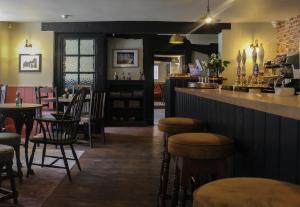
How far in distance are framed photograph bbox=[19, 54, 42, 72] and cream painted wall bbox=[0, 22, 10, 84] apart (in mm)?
312

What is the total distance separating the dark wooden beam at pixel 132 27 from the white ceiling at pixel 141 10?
0.22 m

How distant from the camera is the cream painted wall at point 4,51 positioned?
8.41 metres

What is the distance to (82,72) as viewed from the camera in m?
8.58

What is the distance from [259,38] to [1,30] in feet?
19.2

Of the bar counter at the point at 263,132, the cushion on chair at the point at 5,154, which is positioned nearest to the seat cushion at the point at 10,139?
the cushion on chair at the point at 5,154

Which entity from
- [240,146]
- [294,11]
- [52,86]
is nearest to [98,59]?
[52,86]

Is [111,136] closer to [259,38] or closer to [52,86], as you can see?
[52,86]

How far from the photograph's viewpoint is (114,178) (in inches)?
162

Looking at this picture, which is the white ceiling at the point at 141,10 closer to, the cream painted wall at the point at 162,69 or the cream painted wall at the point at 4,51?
the cream painted wall at the point at 4,51

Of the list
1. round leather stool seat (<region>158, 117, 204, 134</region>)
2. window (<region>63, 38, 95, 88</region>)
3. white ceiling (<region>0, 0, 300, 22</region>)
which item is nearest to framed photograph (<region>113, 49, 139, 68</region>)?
window (<region>63, 38, 95, 88</region>)

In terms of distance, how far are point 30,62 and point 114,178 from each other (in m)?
5.45

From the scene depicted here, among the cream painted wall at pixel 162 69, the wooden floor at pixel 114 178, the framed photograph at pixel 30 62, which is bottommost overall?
the wooden floor at pixel 114 178

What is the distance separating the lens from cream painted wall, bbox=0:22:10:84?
841cm

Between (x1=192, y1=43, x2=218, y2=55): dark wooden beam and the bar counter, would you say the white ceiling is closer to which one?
(x1=192, y1=43, x2=218, y2=55): dark wooden beam
